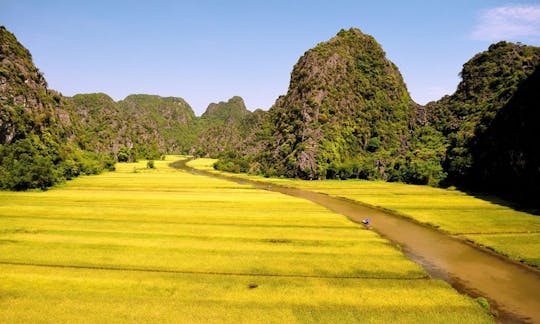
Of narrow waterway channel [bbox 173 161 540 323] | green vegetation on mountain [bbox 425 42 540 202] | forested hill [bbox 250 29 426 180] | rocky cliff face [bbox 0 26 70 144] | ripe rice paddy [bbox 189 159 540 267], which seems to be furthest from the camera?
forested hill [bbox 250 29 426 180]

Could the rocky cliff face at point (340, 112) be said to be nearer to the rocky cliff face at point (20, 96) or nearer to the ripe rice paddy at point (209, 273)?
the rocky cliff face at point (20, 96)

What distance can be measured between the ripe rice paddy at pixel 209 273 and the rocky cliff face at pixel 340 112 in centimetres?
8829

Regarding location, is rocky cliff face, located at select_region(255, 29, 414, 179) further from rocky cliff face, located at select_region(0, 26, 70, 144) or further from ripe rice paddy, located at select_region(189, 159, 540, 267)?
rocky cliff face, located at select_region(0, 26, 70, 144)

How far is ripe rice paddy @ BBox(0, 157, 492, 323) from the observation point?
66.5 ft

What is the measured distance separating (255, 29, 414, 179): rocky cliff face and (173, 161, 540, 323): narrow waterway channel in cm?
8185

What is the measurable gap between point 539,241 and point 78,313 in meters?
42.7

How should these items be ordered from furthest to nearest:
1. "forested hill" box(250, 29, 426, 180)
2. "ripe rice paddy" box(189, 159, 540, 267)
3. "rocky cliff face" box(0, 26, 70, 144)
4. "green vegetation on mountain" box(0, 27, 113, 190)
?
1. "forested hill" box(250, 29, 426, 180)
2. "rocky cliff face" box(0, 26, 70, 144)
3. "green vegetation on mountain" box(0, 27, 113, 190)
4. "ripe rice paddy" box(189, 159, 540, 267)

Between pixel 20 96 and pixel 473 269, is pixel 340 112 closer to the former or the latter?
pixel 20 96

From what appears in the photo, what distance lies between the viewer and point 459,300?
22531 millimetres

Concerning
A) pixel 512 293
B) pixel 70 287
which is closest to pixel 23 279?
pixel 70 287

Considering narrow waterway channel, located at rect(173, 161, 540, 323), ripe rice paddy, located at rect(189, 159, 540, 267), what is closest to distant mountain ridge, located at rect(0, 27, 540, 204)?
ripe rice paddy, located at rect(189, 159, 540, 267)

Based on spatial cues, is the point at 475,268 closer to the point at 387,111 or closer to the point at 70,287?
the point at 70,287

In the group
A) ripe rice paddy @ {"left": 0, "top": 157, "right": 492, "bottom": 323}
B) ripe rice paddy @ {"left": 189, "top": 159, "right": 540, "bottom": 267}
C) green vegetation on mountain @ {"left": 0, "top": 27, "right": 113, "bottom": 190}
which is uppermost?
green vegetation on mountain @ {"left": 0, "top": 27, "right": 113, "bottom": 190}

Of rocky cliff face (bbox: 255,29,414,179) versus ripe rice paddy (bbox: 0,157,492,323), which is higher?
rocky cliff face (bbox: 255,29,414,179)
